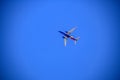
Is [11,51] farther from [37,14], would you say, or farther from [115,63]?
[115,63]

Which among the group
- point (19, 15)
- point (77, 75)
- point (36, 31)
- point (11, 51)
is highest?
point (19, 15)

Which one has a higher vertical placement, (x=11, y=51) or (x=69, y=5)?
(x=69, y=5)

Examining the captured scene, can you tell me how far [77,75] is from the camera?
10.3 ft

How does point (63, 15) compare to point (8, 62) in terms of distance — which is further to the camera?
point (63, 15)

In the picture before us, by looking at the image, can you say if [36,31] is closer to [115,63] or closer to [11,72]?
[11,72]

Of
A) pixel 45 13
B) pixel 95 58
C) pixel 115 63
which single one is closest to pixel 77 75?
pixel 95 58

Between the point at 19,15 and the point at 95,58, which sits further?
the point at 95,58

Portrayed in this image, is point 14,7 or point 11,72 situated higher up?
point 14,7

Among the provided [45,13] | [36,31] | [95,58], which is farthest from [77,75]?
[45,13]

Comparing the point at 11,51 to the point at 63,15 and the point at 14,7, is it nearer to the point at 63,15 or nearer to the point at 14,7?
the point at 14,7

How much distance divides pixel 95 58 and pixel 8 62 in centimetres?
180

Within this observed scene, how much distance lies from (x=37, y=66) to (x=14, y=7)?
50.3 inches

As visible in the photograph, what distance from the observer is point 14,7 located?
2934mm

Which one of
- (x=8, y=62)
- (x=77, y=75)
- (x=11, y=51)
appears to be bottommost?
(x=77, y=75)
